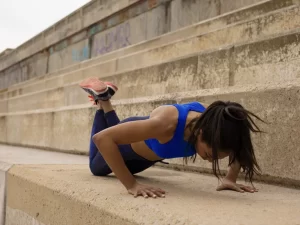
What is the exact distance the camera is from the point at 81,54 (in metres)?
10.1

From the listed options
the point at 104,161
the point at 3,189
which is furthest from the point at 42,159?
the point at 104,161

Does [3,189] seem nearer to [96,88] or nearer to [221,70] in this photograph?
[96,88]

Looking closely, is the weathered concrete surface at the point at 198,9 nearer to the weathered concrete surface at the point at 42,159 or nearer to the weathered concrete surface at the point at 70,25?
the weathered concrete surface at the point at 70,25

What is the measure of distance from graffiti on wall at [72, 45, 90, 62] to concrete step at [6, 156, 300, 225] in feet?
21.6

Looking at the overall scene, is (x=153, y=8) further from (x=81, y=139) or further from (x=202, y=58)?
(x=202, y=58)

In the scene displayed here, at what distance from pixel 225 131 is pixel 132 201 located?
593mm

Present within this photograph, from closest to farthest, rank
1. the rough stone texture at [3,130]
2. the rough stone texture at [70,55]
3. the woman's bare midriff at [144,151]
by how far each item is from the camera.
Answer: the woman's bare midriff at [144,151]
the rough stone texture at [3,130]
the rough stone texture at [70,55]

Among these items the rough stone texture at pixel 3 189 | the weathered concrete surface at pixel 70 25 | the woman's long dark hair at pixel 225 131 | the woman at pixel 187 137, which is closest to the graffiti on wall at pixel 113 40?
the weathered concrete surface at pixel 70 25

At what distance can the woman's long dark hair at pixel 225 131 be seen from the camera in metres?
2.09

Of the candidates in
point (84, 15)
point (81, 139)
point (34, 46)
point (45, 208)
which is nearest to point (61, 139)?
point (81, 139)

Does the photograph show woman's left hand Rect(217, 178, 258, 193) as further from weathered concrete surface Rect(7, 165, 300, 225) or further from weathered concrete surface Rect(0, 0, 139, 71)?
weathered concrete surface Rect(0, 0, 139, 71)

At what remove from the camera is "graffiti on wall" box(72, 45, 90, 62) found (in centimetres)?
981

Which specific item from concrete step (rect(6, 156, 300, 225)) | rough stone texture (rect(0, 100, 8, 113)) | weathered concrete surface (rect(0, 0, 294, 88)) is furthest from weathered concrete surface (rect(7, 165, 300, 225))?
rough stone texture (rect(0, 100, 8, 113))

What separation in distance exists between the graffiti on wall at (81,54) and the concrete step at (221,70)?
4.42 meters
